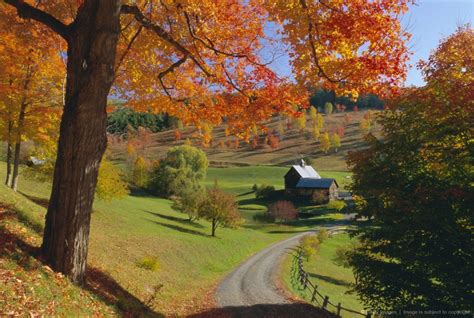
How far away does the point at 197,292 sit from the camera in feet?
67.5

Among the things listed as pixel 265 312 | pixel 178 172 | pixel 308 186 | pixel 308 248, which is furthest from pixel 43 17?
pixel 308 186

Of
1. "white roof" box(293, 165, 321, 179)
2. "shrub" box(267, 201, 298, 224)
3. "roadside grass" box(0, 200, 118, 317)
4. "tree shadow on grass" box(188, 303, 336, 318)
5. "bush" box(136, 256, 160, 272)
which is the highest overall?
"white roof" box(293, 165, 321, 179)

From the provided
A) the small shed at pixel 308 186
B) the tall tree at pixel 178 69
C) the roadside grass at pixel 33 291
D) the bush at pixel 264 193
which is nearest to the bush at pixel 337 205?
the small shed at pixel 308 186

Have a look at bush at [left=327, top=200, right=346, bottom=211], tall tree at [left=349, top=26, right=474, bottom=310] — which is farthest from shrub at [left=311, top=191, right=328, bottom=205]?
tall tree at [left=349, top=26, right=474, bottom=310]

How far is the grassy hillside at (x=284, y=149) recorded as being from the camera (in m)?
137

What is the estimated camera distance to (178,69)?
11898 mm

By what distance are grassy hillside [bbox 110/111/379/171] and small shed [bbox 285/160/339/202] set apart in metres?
41.6

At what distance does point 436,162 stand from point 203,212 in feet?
107

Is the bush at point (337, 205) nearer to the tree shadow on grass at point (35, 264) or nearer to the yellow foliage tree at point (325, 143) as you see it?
the tree shadow on grass at point (35, 264)

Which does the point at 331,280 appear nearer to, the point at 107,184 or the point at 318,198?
the point at 107,184

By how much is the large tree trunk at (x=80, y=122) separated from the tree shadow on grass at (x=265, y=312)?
7.83 metres

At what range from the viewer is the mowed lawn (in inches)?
616

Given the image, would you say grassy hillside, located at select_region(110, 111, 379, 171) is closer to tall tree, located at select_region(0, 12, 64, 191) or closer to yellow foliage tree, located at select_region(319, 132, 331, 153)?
yellow foliage tree, located at select_region(319, 132, 331, 153)

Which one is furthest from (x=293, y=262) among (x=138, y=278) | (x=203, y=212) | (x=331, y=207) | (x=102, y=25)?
(x=331, y=207)
